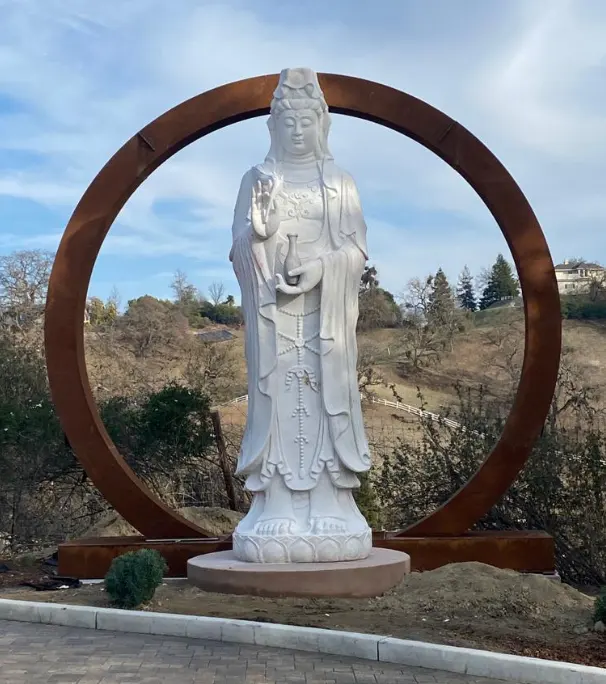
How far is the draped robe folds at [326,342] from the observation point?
7.28 m

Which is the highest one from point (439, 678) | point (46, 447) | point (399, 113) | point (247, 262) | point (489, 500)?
point (399, 113)

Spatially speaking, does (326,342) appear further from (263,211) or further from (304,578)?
(304,578)

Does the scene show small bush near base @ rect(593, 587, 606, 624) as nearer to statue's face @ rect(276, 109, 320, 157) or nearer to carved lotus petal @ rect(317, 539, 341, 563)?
carved lotus petal @ rect(317, 539, 341, 563)

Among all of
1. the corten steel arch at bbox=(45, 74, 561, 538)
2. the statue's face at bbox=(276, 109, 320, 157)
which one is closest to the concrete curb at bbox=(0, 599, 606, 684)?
the corten steel arch at bbox=(45, 74, 561, 538)

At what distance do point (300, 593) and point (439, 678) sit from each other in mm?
2186

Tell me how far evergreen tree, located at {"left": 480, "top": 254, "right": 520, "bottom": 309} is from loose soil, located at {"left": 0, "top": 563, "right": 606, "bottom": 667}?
40.2 meters

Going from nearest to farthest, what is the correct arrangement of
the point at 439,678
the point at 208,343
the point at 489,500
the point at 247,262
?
the point at 439,678
the point at 247,262
the point at 489,500
the point at 208,343

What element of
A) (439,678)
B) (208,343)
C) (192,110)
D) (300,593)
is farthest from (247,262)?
(208,343)

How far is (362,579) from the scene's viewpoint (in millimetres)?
6609

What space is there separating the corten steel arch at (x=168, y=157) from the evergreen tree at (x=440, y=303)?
1003 inches

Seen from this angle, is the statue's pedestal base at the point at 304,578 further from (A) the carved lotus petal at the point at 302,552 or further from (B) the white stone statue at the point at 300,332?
(B) the white stone statue at the point at 300,332

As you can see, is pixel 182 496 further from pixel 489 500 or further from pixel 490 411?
pixel 489 500

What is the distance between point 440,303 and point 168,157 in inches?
1046

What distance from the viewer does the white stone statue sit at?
284 inches
